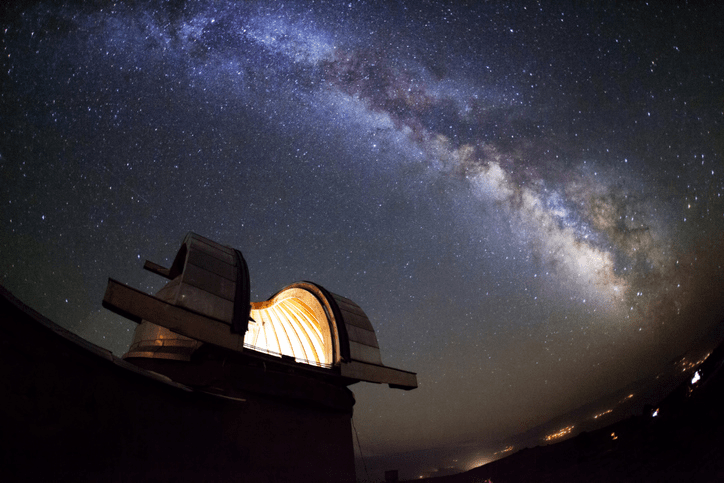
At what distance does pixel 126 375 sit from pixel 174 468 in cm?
239

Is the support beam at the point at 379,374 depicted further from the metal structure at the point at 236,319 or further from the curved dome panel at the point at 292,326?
the curved dome panel at the point at 292,326

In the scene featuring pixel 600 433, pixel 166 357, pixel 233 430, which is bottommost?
pixel 600 433

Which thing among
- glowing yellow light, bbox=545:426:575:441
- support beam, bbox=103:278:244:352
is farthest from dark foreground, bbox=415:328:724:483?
glowing yellow light, bbox=545:426:575:441

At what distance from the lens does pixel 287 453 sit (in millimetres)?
10578

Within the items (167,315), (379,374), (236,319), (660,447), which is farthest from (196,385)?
(660,447)

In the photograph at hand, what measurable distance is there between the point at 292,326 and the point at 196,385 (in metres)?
6.13

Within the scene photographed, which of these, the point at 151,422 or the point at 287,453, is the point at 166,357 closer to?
the point at 151,422

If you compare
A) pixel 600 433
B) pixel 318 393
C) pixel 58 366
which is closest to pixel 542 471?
pixel 600 433

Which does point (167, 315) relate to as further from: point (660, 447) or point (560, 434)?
point (560, 434)

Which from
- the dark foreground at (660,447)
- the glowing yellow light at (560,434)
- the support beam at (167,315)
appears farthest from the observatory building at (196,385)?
the glowing yellow light at (560,434)

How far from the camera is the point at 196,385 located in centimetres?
1016

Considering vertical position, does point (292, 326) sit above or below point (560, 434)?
above

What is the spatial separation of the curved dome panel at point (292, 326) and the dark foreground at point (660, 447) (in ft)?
39.8

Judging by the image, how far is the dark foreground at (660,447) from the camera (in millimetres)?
11844
